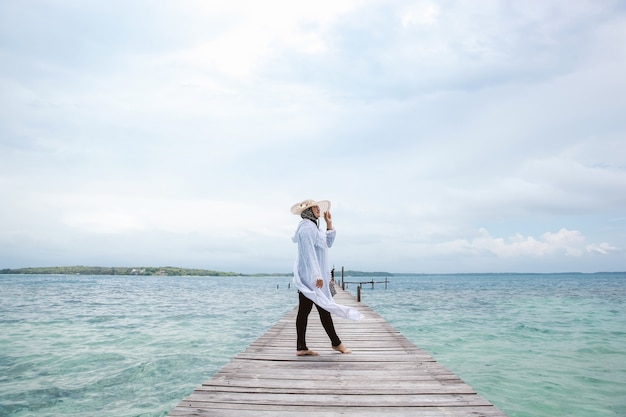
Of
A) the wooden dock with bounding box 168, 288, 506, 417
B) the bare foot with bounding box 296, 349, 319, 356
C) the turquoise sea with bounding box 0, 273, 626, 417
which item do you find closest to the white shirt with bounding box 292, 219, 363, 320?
the bare foot with bounding box 296, 349, 319, 356

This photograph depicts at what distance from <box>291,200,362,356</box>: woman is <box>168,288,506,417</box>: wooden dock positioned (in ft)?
2.10

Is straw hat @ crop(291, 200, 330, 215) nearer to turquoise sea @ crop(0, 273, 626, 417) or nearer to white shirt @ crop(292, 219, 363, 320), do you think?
white shirt @ crop(292, 219, 363, 320)

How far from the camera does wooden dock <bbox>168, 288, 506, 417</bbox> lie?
378cm

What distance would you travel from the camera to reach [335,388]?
4457mm

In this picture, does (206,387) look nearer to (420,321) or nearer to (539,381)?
(539,381)

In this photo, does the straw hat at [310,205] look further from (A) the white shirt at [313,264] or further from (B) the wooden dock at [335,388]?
(B) the wooden dock at [335,388]

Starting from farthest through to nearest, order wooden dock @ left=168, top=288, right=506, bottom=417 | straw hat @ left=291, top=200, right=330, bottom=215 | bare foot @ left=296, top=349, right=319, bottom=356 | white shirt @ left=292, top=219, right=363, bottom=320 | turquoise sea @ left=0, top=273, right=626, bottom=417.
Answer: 1. turquoise sea @ left=0, top=273, right=626, bottom=417
2. bare foot @ left=296, top=349, right=319, bottom=356
3. straw hat @ left=291, top=200, right=330, bottom=215
4. white shirt @ left=292, top=219, right=363, bottom=320
5. wooden dock @ left=168, top=288, right=506, bottom=417

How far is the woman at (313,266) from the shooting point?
5.74 meters

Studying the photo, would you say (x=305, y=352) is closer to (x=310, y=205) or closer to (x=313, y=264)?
(x=313, y=264)

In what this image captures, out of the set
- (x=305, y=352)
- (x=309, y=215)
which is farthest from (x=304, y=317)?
(x=309, y=215)

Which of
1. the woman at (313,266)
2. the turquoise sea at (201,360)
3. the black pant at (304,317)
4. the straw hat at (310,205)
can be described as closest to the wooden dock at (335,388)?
the black pant at (304,317)

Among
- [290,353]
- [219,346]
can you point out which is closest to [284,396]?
[290,353]

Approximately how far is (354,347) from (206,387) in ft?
10.7

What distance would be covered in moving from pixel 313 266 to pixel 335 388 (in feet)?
5.69
